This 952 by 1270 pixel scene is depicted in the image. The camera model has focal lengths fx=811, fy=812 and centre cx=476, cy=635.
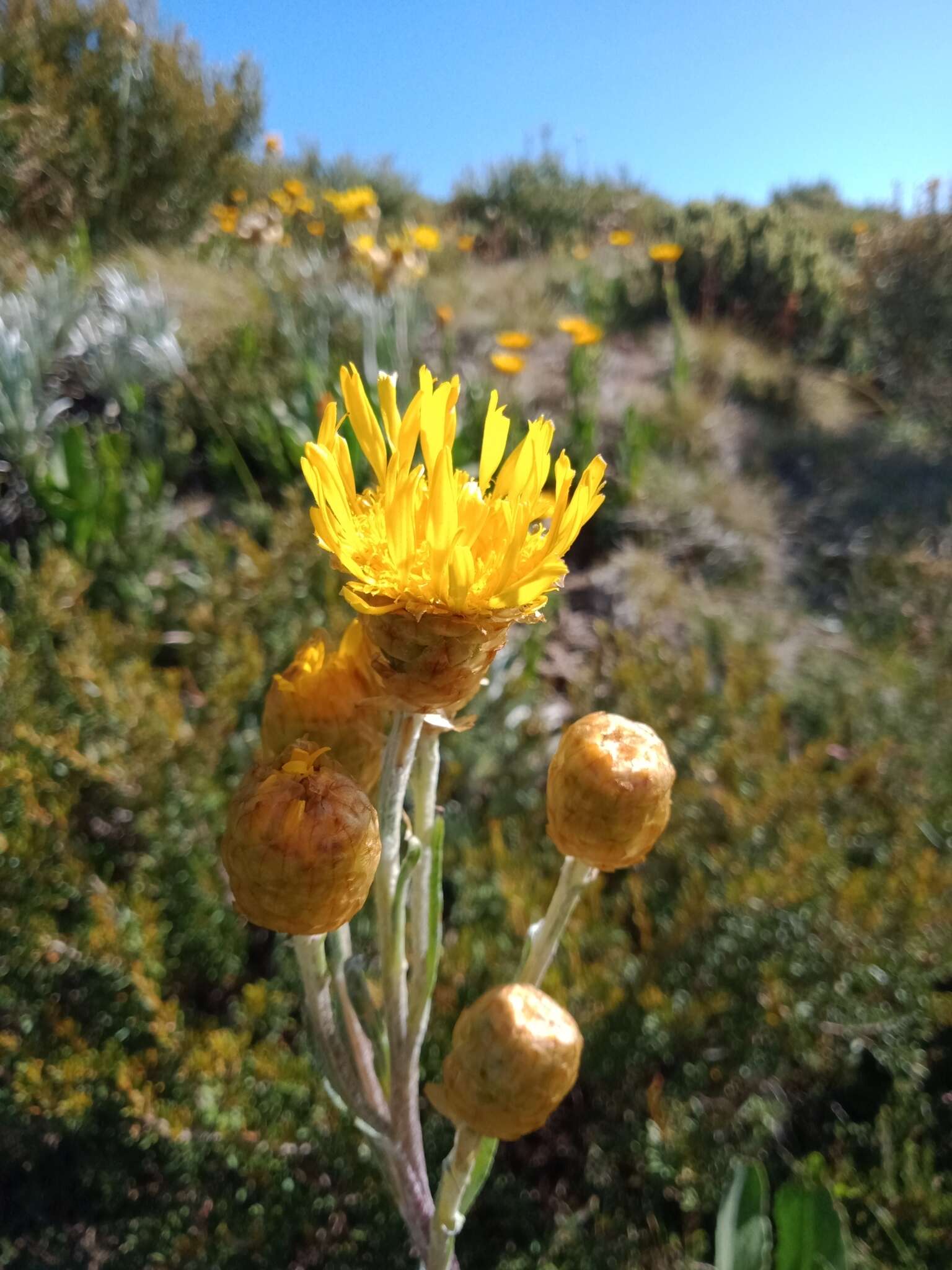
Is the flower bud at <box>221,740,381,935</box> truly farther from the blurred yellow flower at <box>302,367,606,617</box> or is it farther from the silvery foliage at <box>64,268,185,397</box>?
the silvery foliage at <box>64,268,185,397</box>

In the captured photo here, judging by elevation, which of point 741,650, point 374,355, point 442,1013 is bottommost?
point 442,1013

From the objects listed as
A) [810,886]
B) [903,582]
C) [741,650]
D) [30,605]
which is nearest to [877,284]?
[903,582]

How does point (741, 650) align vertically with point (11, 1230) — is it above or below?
above

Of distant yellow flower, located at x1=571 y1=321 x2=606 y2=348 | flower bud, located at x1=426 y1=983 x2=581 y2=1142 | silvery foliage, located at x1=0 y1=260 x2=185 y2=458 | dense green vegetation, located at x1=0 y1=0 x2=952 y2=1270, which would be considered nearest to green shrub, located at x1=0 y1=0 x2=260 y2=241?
dense green vegetation, located at x1=0 y1=0 x2=952 y2=1270

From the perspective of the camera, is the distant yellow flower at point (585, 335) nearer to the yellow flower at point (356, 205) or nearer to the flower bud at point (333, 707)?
the yellow flower at point (356, 205)

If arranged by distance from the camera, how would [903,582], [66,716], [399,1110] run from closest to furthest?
1. [399,1110]
2. [66,716]
3. [903,582]

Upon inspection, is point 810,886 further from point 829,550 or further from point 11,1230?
point 829,550

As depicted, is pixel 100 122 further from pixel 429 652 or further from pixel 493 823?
pixel 429 652
